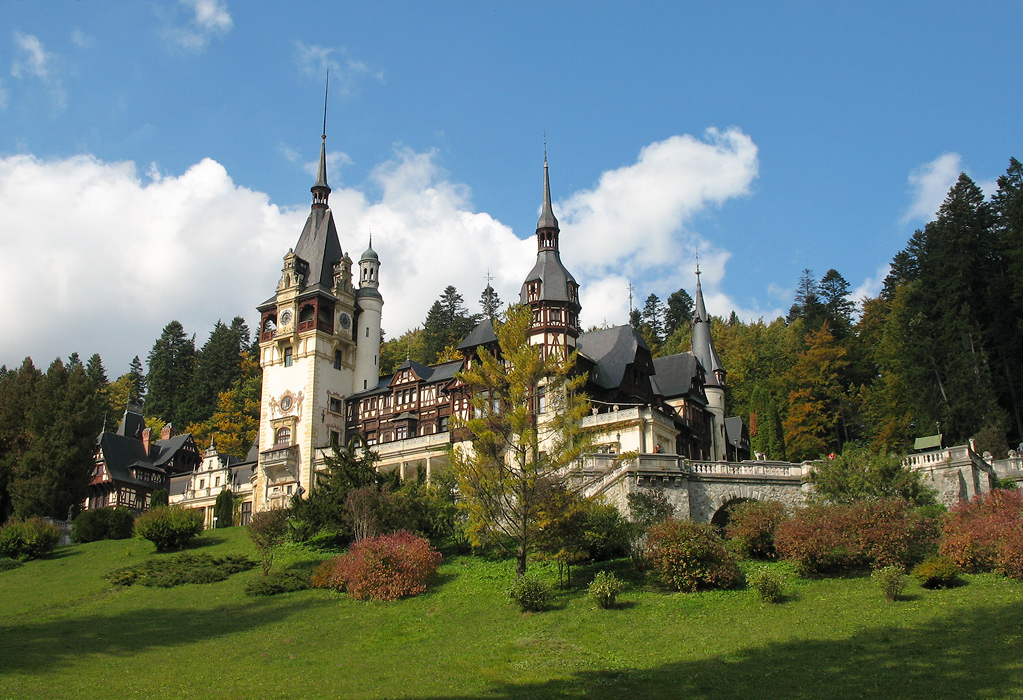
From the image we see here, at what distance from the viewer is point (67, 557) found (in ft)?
161

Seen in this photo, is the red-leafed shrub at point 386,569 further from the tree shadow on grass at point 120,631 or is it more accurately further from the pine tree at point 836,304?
the pine tree at point 836,304

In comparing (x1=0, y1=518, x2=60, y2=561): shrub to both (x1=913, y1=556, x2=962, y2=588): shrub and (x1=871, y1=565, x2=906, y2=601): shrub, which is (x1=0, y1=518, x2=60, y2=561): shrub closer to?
(x1=871, y1=565, x2=906, y2=601): shrub

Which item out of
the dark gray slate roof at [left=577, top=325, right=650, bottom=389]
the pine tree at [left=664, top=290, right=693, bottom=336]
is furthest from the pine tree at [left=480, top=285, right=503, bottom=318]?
the dark gray slate roof at [left=577, top=325, right=650, bottom=389]

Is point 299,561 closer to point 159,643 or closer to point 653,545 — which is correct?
point 159,643

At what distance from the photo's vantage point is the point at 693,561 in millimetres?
31672

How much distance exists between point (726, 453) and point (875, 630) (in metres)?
40.3

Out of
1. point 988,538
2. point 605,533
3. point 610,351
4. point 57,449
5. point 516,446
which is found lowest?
point 988,538

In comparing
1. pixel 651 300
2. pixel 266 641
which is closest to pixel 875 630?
pixel 266 641

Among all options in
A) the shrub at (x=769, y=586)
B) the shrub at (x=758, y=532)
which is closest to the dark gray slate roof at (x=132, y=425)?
the shrub at (x=758, y=532)

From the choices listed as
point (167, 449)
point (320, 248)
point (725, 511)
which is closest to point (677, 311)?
point (320, 248)

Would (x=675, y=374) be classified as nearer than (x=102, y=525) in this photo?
No

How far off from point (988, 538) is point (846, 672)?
1127 centimetres

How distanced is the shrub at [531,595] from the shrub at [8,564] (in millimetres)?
29666

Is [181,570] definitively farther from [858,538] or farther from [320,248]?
[320,248]
